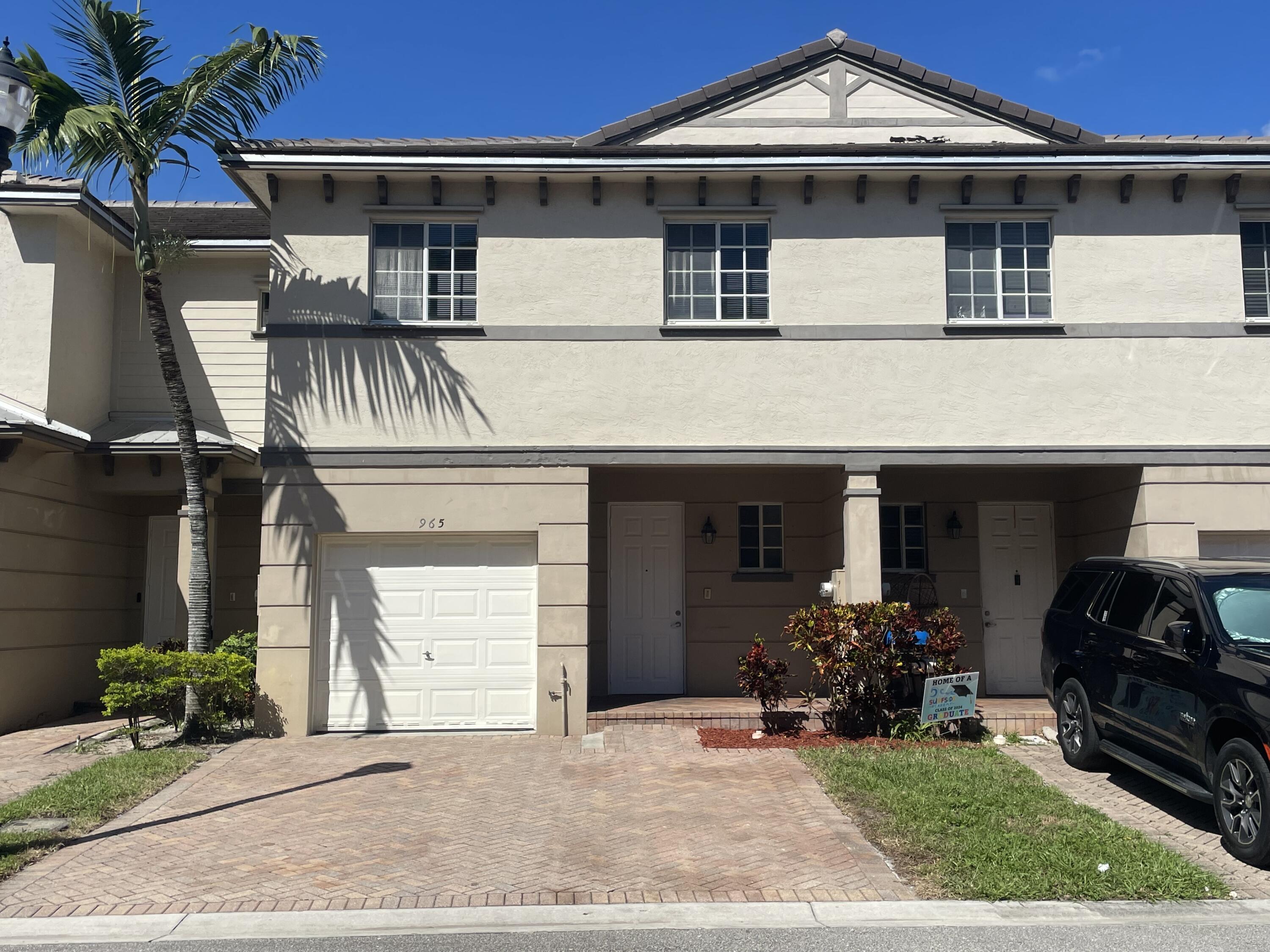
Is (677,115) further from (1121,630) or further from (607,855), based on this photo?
(607,855)

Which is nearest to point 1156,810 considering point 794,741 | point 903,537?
point 794,741

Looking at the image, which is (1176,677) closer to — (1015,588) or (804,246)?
(1015,588)

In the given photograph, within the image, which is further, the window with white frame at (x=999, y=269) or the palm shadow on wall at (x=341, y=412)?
the window with white frame at (x=999, y=269)

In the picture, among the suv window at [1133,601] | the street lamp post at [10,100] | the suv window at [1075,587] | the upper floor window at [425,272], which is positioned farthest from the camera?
the upper floor window at [425,272]

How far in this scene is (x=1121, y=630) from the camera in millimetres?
8852

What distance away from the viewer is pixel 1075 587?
1007 centimetres

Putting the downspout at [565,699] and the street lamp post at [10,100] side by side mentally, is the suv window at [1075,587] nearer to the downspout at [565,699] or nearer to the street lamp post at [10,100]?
the downspout at [565,699]

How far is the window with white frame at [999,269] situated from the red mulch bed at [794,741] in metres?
5.05

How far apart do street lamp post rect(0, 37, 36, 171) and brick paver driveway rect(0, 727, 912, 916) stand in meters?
4.96

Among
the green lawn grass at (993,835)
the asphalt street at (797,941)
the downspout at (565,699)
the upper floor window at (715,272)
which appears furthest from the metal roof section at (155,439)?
the green lawn grass at (993,835)

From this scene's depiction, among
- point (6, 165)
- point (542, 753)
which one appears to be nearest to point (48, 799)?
point (542, 753)

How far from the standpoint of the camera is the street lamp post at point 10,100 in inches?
267

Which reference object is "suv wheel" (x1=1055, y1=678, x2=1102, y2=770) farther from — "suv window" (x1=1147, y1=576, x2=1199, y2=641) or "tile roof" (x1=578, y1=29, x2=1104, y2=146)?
"tile roof" (x1=578, y1=29, x2=1104, y2=146)

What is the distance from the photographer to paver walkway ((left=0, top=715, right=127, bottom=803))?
9.75m
